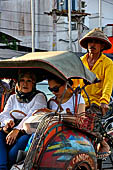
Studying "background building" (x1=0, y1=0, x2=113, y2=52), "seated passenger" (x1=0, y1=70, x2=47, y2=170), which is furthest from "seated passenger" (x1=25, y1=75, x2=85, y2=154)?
"background building" (x1=0, y1=0, x2=113, y2=52)

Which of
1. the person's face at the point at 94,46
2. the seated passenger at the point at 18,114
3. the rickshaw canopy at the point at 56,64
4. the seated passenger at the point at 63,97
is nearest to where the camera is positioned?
the rickshaw canopy at the point at 56,64

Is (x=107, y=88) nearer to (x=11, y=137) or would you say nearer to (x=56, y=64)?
(x=56, y=64)

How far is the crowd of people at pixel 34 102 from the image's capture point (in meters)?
4.64

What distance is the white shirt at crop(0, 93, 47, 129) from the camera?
5.00m

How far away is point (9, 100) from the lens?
5.20 metres

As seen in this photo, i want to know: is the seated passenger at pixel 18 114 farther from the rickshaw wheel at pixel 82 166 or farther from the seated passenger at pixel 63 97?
the rickshaw wheel at pixel 82 166

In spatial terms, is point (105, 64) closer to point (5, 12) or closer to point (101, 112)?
point (101, 112)

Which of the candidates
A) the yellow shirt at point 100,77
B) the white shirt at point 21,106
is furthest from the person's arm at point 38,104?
the yellow shirt at point 100,77

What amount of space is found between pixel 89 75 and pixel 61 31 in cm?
2133

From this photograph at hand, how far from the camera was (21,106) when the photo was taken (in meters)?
5.09

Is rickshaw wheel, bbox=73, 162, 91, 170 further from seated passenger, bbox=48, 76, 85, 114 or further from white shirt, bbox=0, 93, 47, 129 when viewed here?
white shirt, bbox=0, 93, 47, 129

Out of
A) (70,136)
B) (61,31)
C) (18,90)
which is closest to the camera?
(70,136)

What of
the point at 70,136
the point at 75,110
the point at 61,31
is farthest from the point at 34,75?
the point at 61,31

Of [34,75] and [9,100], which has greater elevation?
[34,75]
